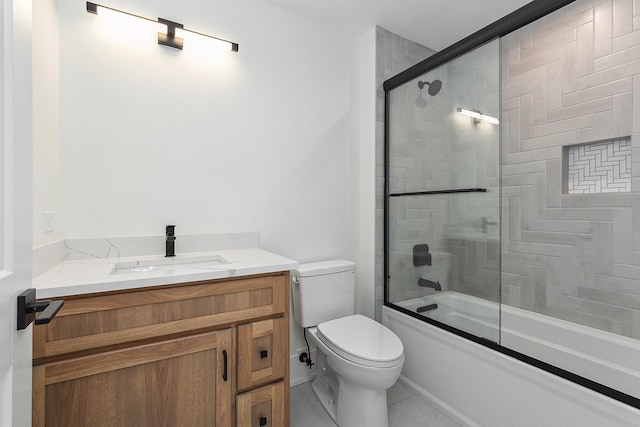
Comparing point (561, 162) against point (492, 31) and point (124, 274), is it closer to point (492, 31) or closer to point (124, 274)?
point (492, 31)

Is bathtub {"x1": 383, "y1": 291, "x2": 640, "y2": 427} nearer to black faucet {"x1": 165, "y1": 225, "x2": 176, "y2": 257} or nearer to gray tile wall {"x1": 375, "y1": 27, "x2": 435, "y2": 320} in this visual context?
gray tile wall {"x1": 375, "y1": 27, "x2": 435, "y2": 320}

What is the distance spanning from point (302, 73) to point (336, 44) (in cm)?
39

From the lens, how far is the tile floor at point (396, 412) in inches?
63.6

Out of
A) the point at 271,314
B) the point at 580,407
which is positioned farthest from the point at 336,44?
the point at 580,407

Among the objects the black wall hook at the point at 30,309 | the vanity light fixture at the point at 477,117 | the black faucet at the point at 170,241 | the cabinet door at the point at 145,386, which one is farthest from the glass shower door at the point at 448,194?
the black wall hook at the point at 30,309

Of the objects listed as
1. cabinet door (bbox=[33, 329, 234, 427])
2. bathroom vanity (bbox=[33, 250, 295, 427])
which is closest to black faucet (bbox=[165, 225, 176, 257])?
bathroom vanity (bbox=[33, 250, 295, 427])

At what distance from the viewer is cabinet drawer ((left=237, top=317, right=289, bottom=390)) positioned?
1262 millimetres

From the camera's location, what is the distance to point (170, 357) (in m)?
1.13

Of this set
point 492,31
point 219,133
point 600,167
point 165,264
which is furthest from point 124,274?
point 600,167

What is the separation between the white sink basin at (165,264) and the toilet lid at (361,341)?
0.69 meters

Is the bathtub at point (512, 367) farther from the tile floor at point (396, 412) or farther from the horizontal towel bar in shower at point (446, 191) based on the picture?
the horizontal towel bar in shower at point (446, 191)

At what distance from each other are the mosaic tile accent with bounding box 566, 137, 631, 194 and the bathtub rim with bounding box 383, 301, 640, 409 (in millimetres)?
1081

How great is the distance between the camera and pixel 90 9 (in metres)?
1.40

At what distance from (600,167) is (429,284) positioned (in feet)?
3.88
